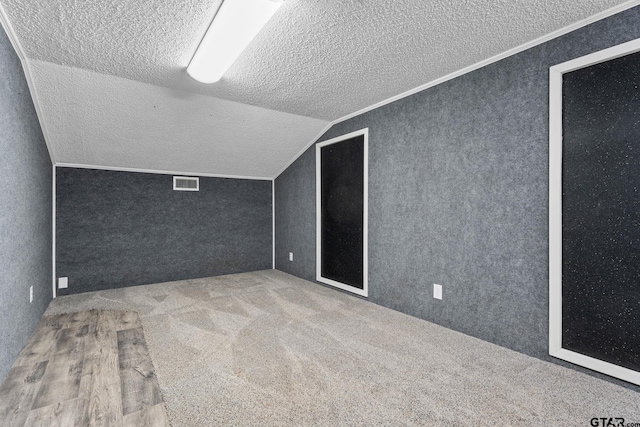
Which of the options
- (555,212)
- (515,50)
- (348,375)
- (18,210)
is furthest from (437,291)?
(18,210)

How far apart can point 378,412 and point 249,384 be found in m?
0.67

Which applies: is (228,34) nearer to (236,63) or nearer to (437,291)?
(236,63)

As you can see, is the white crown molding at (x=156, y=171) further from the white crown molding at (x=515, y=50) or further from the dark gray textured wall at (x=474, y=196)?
the dark gray textured wall at (x=474, y=196)

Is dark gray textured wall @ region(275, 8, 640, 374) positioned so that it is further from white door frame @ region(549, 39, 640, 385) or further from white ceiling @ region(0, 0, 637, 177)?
white ceiling @ region(0, 0, 637, 177)

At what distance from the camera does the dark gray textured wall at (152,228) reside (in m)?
3.40

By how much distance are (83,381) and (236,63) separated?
2.09 m

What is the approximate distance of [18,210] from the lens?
192 cm

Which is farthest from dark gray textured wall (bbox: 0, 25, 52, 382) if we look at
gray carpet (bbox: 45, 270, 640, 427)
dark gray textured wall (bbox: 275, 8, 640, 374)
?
dark gray textured wall (bbox: 275, 8, 640, 374)

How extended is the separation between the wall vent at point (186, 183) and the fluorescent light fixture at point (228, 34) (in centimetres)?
217

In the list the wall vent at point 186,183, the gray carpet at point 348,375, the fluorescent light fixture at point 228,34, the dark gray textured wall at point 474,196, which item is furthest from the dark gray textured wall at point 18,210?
the dark gray textured wall at point 474,196

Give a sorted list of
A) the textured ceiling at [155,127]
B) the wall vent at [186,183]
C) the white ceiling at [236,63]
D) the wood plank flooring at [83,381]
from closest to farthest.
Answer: the wood plank flooring at [83,381] → the white ceiling at [236,63] → the textured ceiling at [155,127] → the wall vent at [186,183]

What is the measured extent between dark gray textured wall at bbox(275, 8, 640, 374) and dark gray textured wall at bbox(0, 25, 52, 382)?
258cm

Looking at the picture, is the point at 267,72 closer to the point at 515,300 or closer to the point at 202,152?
the point at 202,152

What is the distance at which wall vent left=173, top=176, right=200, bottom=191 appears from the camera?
13.2 feet
